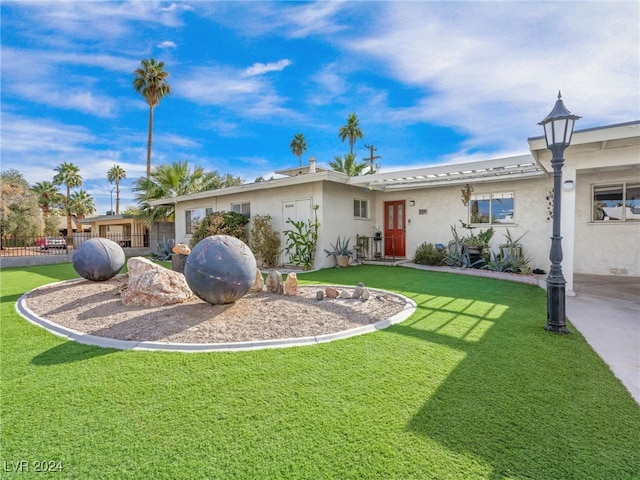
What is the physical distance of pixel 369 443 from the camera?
89.0 inches

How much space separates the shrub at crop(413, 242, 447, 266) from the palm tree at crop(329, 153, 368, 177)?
12.6 metres

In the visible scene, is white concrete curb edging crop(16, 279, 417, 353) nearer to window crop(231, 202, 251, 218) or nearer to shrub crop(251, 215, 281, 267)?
shrub crop(251, 215, 281, 267)

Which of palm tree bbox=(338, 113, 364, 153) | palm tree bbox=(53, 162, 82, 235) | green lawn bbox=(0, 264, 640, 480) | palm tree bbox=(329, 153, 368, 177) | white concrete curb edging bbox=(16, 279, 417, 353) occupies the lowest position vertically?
green lawn bbox=(0, 264, 640, 480)

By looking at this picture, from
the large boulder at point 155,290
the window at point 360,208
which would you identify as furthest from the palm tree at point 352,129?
the large boulder at point 155,290

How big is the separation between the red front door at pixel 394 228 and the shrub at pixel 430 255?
1.19 metres

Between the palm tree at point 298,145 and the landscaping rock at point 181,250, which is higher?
the palm tree at point 298,145

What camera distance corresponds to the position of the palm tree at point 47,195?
1329 inches

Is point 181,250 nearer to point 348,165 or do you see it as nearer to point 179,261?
point 179,261

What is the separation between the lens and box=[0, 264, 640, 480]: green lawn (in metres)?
2.07

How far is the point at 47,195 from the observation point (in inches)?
1347

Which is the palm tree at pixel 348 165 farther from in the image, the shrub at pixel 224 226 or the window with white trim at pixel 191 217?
the shrub at pixel 224 226

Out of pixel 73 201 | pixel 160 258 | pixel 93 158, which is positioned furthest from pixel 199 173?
pixel 73 201

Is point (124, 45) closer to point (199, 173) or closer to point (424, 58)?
point (424, 58)

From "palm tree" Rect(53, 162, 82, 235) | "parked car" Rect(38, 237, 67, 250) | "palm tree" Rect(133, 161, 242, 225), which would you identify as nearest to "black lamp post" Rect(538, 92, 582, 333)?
"palm tree" Rect(133, 161, 242, 225)
